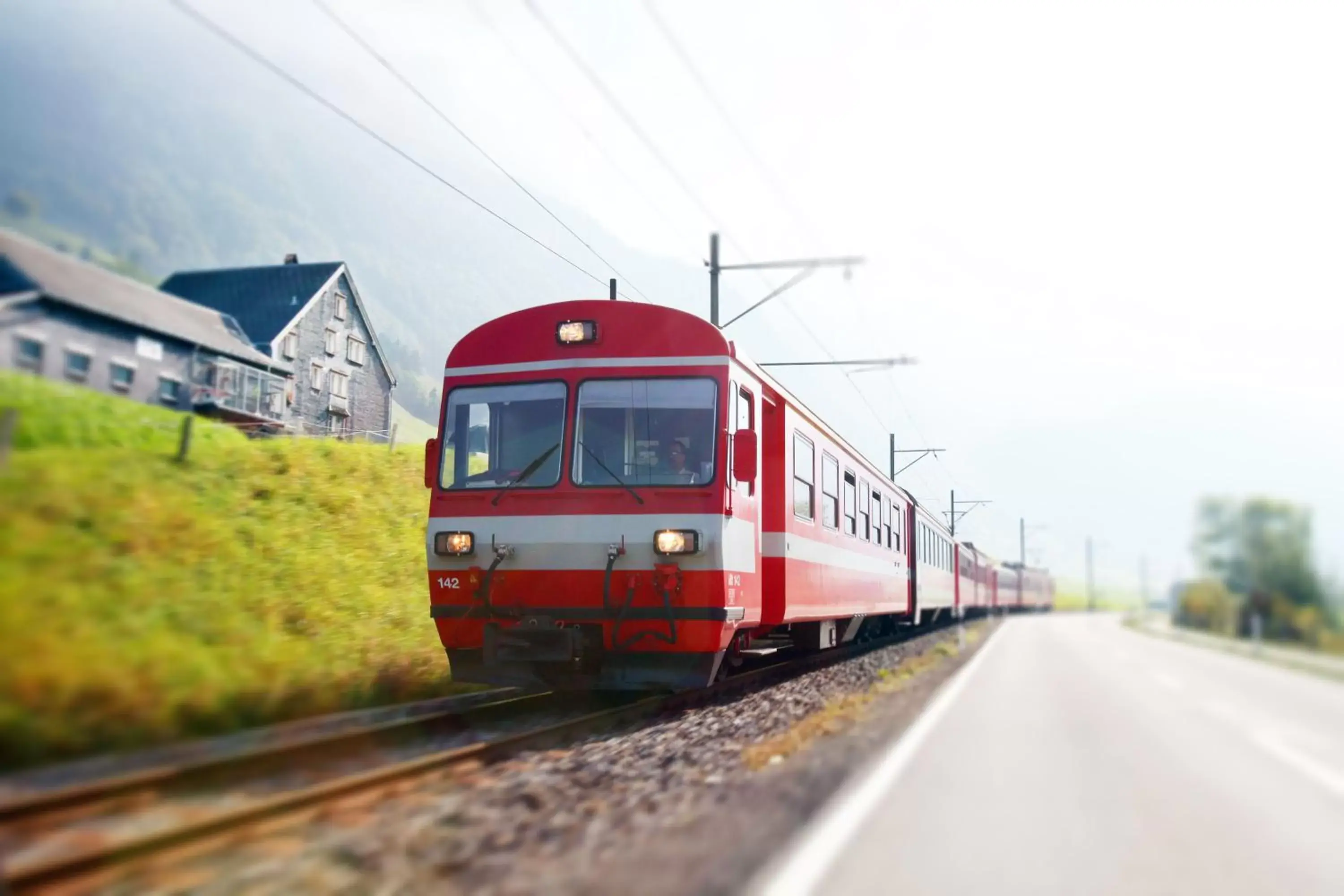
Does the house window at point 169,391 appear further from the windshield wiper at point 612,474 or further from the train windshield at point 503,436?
the windshield wiper at point 612,474

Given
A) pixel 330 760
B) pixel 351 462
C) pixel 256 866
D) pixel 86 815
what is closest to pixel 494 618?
pixel 330 760

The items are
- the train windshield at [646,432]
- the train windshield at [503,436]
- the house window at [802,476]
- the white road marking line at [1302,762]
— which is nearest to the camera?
the white road marking line at [1302,762]

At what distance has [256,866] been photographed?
189 inches

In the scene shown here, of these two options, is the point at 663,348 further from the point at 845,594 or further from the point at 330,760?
the point at 845,594

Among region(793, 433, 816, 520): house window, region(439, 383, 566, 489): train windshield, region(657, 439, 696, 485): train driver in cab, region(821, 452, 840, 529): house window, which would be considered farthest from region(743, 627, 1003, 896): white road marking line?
region(821, 452, 840, 529): house window

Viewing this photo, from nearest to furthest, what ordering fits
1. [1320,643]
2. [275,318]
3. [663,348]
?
[663,348]
[275,318]
[1320,643]

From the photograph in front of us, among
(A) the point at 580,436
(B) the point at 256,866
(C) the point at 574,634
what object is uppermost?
(A) the point at 580,436

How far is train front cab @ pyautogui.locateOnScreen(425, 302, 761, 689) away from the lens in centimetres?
951

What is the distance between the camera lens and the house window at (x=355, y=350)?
20.7 metres

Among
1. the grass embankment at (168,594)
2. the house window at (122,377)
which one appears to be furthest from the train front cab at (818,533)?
the house window at (122,377)

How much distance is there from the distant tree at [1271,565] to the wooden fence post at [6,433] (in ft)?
118

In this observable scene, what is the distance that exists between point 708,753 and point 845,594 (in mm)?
7384

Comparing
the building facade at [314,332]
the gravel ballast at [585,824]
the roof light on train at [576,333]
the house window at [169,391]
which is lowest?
the gravel ballast at [585,824]

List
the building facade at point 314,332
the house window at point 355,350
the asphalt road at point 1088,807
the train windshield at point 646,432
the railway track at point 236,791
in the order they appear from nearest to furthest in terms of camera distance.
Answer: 1. the asphalt road at point 1088,807
2. the railway track at point 236,791
3. the train windshield at point 646,432
4. the building facade at point 314,332
5. the house window at point 355,350
